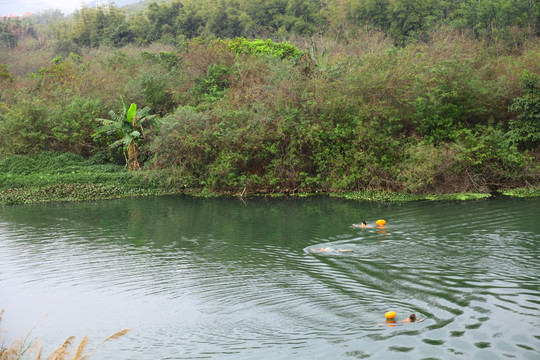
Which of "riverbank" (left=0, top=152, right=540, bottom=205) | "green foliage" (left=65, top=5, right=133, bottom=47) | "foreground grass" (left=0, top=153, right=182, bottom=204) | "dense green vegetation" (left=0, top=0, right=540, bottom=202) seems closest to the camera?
"dense green vegetation" (left=0, top=0, right=540, bottom=202)

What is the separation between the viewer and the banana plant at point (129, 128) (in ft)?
96.9

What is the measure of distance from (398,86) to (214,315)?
59.0 feet

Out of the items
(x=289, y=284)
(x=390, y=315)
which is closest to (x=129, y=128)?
(x=289, y=284)

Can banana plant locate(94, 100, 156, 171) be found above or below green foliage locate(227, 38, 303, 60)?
below

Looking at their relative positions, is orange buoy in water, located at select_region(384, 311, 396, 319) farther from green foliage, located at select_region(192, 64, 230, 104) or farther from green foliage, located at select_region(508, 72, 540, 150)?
green foliage, located at select_region(192, 64, 230, 104)

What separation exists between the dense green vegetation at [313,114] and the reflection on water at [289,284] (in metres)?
4.71

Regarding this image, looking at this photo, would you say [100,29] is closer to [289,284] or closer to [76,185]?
[76,185]

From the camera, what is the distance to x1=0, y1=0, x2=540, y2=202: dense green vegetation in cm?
2342

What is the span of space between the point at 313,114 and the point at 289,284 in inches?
632

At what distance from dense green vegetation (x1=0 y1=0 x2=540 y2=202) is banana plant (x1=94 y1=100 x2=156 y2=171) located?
272mm

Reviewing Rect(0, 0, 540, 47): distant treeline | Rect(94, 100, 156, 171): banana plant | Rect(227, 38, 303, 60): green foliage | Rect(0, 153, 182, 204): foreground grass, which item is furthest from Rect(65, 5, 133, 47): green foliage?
Rect(0, 153, 182, 204): foreground grass

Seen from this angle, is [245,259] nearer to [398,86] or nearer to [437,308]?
[437,308]

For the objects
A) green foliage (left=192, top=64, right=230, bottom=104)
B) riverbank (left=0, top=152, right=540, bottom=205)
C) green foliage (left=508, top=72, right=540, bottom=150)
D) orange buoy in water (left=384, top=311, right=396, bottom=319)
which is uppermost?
green foliage (left=192, top=64, right=230, bottom=104)

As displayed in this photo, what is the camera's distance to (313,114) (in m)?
26.2
